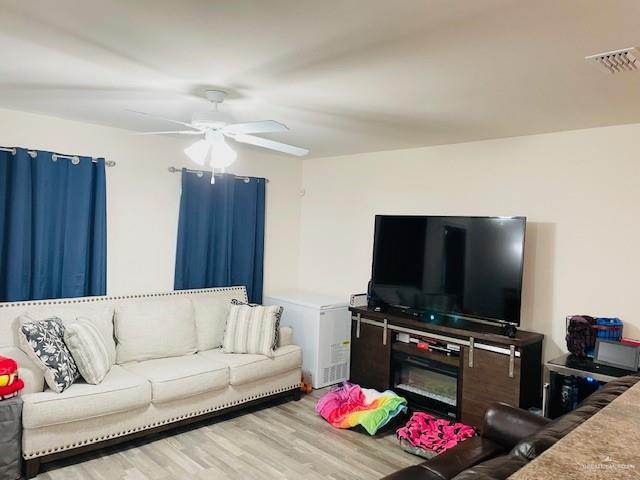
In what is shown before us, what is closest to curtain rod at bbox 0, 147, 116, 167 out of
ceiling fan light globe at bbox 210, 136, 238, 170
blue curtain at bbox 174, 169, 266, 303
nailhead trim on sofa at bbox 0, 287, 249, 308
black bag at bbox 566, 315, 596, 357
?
blue curtain at bbox 174, 169, 266, 303

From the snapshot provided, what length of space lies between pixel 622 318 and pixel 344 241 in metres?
2.74

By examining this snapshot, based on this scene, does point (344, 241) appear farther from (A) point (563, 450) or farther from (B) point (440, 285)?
(A) point (563, 450)

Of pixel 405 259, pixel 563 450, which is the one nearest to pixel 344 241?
pixel 405 259

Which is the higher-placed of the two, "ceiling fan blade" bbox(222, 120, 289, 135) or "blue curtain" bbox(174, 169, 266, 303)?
"ceiling fan blade" bbox(222, 120, 289, 135)

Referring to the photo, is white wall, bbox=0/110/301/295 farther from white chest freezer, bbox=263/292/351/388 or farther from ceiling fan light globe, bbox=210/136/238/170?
ceiling fan light globe, bbox=210/136/238/170

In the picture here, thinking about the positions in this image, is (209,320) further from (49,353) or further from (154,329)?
(49,353)

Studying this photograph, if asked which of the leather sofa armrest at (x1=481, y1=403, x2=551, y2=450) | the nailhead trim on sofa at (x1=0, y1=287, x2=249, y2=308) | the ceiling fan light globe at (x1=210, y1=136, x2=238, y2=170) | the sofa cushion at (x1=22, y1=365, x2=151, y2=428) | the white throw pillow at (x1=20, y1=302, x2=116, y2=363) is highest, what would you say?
the ceiling fan light globe at (x1=210, y1=136, x2=238, y2=170)

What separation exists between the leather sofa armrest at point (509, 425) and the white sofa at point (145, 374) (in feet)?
6.96

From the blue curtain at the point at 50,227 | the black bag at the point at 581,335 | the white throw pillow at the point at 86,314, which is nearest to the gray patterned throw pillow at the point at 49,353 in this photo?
the white throw pillow at the point at 86,314

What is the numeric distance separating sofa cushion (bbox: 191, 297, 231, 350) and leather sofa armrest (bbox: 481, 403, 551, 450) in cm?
268

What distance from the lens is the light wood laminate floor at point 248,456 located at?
9.98 feet

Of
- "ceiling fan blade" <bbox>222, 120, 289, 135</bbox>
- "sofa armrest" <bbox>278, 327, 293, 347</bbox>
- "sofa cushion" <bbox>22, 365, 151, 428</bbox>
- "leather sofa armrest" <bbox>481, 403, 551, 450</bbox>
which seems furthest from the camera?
"sofa armrest" <bbox>278, 327, 293, 347</bbox>

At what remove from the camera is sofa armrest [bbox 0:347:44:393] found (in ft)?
9.84

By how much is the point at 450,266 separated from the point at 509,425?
1.83 metres
